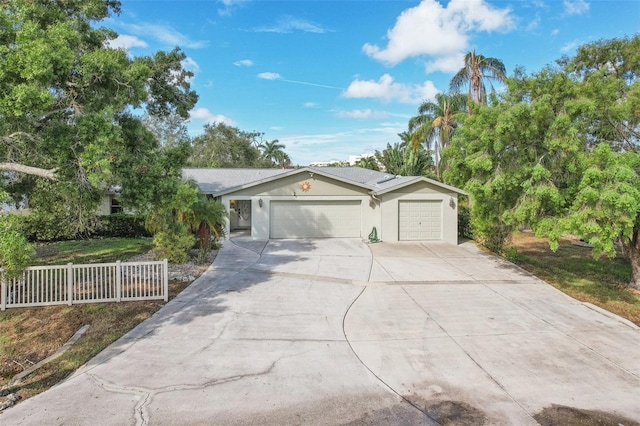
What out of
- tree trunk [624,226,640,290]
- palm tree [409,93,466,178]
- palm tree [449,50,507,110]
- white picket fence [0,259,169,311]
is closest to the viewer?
white picket fence [0,259,169,311]

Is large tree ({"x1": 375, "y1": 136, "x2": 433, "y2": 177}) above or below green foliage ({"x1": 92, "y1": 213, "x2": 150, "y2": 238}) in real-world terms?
above

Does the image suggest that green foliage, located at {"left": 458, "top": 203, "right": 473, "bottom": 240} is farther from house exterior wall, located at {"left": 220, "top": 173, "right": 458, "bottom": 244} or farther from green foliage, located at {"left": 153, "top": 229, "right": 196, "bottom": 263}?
green foliage, located at {"left": 153, "top": 229, "right": 196, "bottom": 263}

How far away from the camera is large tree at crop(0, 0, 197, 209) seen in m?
5.88

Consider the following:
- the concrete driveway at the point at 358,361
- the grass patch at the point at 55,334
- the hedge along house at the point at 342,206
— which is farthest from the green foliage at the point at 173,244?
the hedge along house at the point at 342,206

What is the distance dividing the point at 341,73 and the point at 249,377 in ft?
73.4

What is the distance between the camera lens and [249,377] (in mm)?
5160

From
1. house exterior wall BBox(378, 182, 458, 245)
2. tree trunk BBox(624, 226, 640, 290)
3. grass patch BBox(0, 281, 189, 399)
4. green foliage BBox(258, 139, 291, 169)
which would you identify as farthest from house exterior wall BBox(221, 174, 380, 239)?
green foliage BBox(258, 139, 291, 169)

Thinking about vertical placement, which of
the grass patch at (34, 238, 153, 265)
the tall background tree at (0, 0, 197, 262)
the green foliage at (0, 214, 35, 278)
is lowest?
the grass patch at (34, 238, 153, 265)

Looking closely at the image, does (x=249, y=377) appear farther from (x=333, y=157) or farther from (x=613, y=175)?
(x=333, y=157)

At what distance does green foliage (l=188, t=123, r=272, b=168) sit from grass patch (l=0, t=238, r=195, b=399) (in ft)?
111

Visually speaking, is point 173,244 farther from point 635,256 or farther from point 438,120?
point 438,120

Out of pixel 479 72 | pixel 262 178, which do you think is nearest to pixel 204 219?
pixel 262 178

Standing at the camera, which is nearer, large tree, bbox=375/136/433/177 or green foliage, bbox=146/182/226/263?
green foliage, bbox=146/182/226/263

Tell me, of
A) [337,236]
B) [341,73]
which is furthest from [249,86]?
[337,236]
